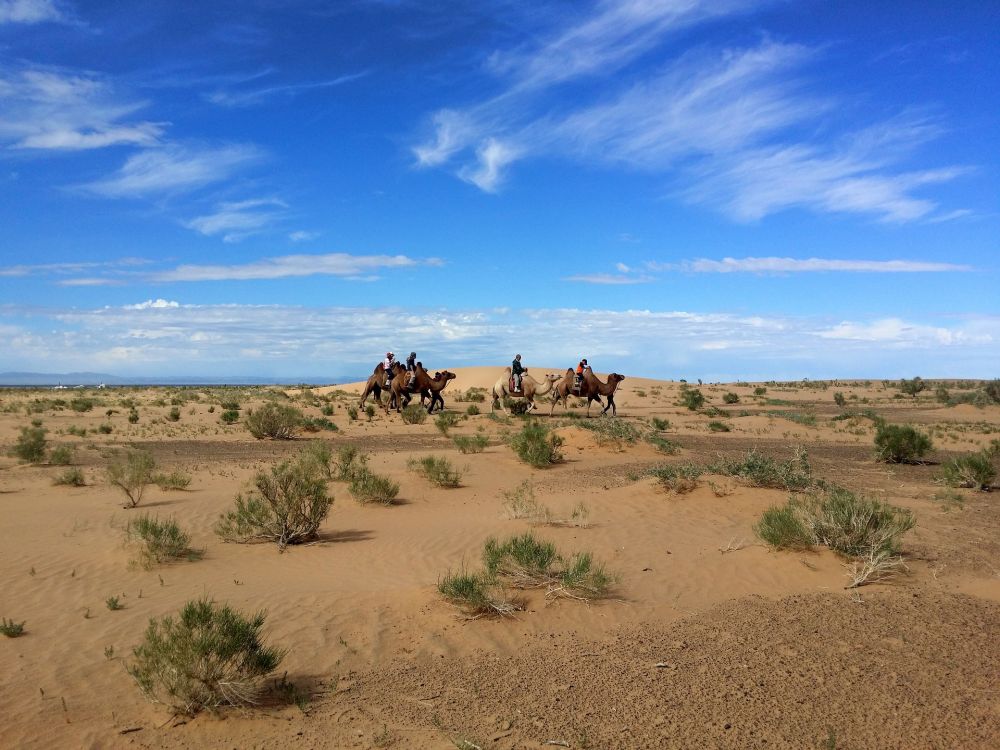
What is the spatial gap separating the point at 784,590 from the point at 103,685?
23.4 ft

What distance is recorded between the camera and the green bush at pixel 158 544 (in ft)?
32.4

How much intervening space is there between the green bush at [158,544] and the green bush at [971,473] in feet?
50.1

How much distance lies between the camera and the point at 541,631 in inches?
293

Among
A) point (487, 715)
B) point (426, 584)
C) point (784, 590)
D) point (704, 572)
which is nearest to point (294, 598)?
point (426, 584)

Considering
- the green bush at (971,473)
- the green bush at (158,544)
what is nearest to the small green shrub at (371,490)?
the green bush at (158,544)

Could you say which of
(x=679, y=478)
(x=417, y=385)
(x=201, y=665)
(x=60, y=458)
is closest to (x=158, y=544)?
(x=201, y=665)

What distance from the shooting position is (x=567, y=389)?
33.1 meters

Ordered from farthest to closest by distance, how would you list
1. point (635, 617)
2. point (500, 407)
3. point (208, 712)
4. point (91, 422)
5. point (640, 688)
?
point (500, 407)
point (91, 422)
point (635, 617)
point (640, 688)
point (208, 712)

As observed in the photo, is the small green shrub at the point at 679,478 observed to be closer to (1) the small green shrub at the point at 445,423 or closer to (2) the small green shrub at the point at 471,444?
(2) the small green shrub at the point at 471,444

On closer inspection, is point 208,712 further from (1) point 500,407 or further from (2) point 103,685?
(1) point 500,407

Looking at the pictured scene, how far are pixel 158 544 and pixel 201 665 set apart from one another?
4.96 metres

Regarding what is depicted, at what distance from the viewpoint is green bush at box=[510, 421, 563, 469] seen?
18.9m

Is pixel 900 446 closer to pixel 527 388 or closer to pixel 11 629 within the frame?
pixel 527 388

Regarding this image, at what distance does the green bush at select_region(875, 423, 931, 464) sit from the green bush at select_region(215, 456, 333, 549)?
16.2 m
